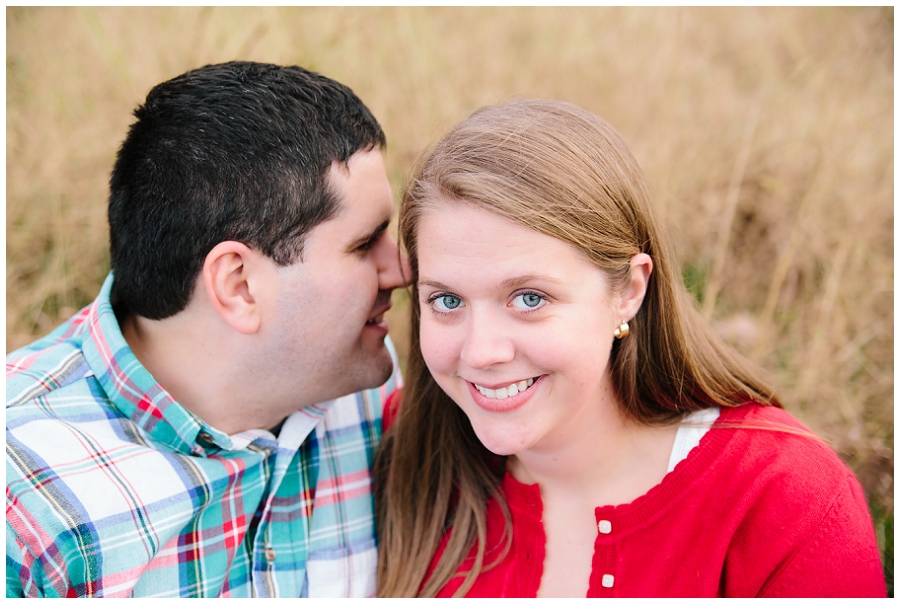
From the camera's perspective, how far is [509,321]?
1.69 metres

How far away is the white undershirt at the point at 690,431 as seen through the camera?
75.1 inches

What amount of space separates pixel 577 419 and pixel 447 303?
0.50 meters

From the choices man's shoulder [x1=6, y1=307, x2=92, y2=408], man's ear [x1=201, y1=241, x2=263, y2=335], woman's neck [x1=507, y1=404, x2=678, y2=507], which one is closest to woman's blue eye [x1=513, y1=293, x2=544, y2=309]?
woman's neck [x1=507, y1=404, x2=678, y2=507]

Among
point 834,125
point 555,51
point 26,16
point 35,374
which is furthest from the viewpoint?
point 555,51

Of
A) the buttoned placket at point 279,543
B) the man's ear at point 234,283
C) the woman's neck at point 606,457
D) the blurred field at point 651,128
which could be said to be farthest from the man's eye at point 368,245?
the blurred field at point 651,128

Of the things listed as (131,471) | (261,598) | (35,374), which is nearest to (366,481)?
(261,598)

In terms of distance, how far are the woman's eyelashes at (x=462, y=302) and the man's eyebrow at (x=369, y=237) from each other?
Result: 440 mm

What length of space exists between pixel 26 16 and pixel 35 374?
10.1ft

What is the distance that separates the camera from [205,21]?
11.8 ft

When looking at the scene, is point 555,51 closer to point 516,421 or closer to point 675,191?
point 675,191

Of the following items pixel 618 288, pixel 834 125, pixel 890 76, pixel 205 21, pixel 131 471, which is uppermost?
pixel 205 21

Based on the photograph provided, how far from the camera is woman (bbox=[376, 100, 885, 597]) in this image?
168 centimetres

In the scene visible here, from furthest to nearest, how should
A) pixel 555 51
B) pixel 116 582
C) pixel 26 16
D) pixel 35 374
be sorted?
1. pixel 555 51
2. pixel 26 16
3. pixel 35 374
4. pixel 116 582

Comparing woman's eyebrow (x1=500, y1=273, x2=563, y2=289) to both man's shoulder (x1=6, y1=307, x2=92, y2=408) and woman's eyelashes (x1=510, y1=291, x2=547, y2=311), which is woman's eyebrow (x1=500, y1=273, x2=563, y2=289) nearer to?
woman's eyelashes (x1=510, y1=291, x2=547, y2=311)
